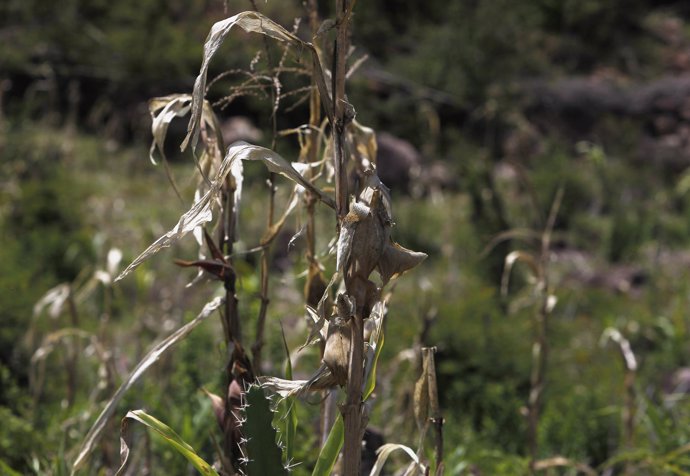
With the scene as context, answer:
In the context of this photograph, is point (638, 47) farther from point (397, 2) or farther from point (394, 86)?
point (394, 86)

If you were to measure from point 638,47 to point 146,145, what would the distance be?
851 centimetres

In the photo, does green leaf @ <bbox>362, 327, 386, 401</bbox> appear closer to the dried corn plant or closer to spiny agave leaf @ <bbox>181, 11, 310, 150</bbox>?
the dried corn plant

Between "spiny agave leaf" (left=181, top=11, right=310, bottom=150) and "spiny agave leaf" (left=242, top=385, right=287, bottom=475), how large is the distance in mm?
296

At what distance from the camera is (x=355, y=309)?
36.5 inches

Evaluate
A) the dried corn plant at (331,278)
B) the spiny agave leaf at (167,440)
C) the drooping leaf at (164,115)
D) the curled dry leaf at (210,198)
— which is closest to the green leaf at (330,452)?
the dried corn plant at (331,278)

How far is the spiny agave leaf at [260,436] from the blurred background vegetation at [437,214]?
31cm

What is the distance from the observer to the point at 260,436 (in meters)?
1.00

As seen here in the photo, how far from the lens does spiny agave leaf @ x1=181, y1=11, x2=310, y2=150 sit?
0.88 meters

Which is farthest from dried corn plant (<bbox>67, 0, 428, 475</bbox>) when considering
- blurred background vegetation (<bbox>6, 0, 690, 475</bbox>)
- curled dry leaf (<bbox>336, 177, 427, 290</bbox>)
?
blurred background vegetation (<bbox>6, 0, 690, 475</bbox>)

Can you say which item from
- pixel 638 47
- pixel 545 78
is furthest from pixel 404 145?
pixel 638 47

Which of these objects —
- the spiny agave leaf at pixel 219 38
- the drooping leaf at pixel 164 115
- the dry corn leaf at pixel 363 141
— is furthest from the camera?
the dry corn leaf at pixel 363 141

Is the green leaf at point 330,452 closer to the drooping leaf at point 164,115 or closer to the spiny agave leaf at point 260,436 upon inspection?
the spiny agave leaf at point 260,436

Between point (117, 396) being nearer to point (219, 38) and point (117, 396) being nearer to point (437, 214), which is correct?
point (219, 38)

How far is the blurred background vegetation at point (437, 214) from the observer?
2188 mm
